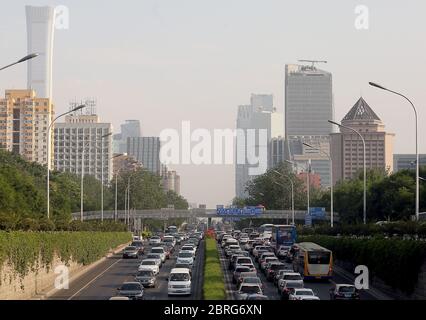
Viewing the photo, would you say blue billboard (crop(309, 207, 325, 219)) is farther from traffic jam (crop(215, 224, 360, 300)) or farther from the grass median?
the grass median

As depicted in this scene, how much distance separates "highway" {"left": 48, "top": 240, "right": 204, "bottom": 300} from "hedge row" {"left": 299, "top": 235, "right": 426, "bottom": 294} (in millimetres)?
9845

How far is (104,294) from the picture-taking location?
44.2 meters

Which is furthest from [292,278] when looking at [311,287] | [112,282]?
[112,282]

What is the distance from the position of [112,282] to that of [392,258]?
1723 centimetres

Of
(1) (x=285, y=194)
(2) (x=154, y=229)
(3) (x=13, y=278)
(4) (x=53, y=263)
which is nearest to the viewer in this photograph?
(3) (x=13, y=278)

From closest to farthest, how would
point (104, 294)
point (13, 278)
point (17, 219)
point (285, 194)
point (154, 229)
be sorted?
point (13, 278), point (104, 294), point (17, 219), point (285, 194), point (154, 229)

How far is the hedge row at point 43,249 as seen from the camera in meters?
38.9

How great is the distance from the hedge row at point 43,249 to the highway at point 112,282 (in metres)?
1.57

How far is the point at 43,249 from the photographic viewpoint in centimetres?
4738

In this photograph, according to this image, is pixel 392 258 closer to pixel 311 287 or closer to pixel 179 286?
pixel 311 287
